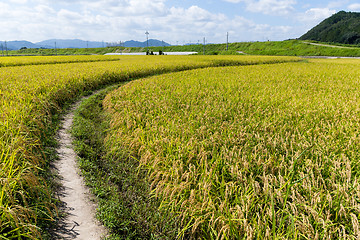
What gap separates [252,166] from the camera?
338cm

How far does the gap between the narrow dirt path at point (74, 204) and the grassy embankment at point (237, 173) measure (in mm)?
196

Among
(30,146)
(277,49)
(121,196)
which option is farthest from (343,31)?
(30,146)

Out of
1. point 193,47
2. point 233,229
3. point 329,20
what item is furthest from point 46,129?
point 329,20

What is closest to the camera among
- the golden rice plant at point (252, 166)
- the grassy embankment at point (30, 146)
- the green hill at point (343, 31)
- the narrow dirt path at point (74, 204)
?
the golden rice plant at point (252, 166)

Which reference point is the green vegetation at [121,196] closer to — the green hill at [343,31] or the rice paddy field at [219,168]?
the rice paddy field at [219,168]

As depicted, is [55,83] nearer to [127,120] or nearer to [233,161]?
[127,120]

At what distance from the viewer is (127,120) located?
5.87 metres

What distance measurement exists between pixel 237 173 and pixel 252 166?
18.1 inches

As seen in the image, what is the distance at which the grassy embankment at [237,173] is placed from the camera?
8.09ft

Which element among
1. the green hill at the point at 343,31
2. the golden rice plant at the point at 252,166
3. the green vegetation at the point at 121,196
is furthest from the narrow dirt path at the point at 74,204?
the green hill at the point at 343,31

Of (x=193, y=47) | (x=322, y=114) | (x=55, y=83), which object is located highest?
(x=193, y=47)

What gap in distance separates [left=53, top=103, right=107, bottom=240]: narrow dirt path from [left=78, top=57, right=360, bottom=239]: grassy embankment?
196 millimetres

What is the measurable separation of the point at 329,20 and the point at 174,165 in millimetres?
165019

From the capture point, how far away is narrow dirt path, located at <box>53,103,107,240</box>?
3.03 m
